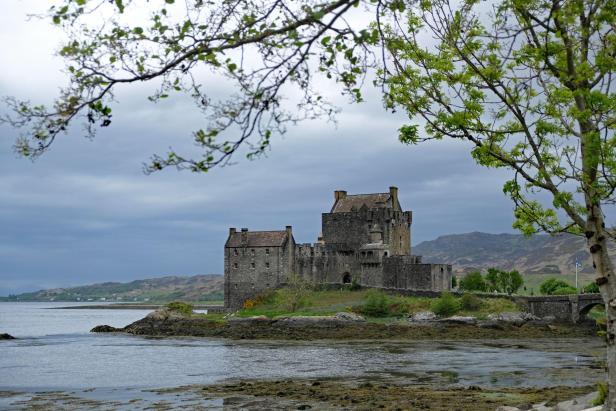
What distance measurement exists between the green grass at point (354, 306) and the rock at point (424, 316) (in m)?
1.40

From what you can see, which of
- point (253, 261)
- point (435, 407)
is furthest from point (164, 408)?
point (253, 261)

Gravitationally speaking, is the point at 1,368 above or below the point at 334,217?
below

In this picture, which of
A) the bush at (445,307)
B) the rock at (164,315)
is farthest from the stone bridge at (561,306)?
the rock at (164,315)

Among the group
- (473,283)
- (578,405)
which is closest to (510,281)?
(473,283)

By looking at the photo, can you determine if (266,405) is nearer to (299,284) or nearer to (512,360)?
(512,360)

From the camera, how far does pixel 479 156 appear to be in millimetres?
16625

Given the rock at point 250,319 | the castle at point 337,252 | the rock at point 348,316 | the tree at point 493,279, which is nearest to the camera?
the rock at point 348,316

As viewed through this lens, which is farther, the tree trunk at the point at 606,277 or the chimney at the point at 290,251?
the chimney at the point at 290,251

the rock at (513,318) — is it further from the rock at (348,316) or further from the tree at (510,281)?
the tree at (510,281)

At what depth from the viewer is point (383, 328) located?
64625 mm

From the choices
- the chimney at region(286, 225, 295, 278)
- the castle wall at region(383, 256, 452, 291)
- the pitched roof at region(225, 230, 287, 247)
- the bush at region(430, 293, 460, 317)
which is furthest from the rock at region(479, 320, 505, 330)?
the pitched roof at region(225, 230, 287, 247)

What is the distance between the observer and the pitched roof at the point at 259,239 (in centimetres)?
8731

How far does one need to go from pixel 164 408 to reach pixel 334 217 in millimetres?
62115

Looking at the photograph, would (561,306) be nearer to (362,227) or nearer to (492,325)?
(492,325)
